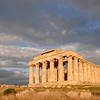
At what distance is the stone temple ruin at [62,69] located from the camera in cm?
6311

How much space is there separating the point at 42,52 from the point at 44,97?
5742 centimetres

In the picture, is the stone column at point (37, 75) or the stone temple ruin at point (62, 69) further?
the stone column at point (37, 75)

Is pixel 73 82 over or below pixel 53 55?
below

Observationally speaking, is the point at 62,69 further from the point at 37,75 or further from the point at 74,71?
the point at 37,75

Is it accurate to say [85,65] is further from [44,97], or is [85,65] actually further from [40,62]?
[44,97]

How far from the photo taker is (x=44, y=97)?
17.2m

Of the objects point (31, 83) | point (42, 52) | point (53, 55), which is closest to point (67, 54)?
point (53, 55)

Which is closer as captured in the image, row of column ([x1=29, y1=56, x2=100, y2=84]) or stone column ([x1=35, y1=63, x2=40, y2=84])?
row of column ([x1=29, y1=56, x2=100, y2=84])

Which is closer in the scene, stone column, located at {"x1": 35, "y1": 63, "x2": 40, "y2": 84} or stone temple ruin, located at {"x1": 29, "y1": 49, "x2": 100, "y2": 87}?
stone temple ruin, located at {"x1": 29, "y1": 49, "x2": 100, "y2": 87}

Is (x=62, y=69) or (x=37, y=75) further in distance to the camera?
(x=37, y=75)

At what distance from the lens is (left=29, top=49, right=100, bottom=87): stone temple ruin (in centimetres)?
6311

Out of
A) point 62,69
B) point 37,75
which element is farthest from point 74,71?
point 37,75

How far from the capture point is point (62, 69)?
64.1 m

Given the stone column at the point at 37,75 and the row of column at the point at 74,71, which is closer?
the row of column at the point at 74,71
